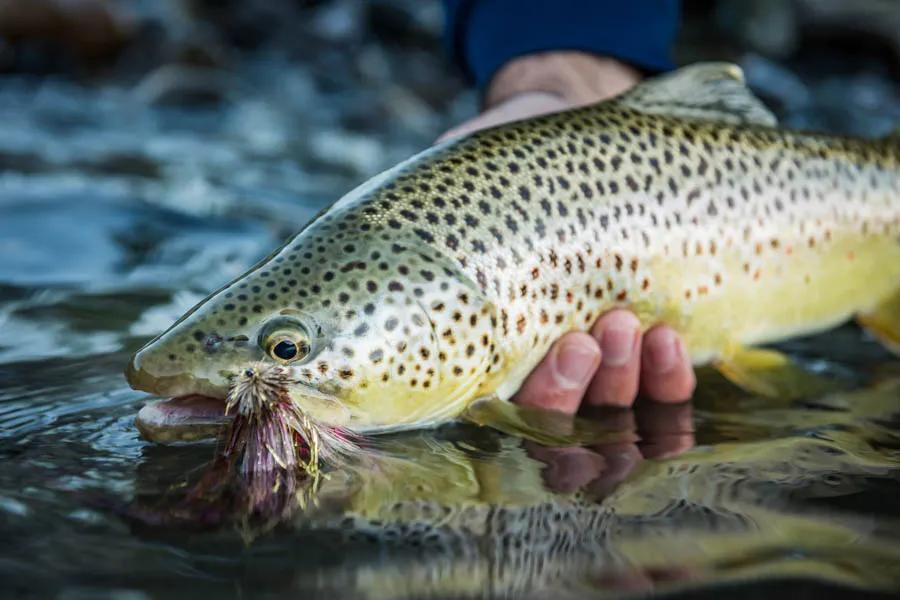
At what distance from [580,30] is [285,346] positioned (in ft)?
10.1

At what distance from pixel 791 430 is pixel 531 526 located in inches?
46.1

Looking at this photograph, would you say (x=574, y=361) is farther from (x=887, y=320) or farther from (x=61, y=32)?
(x=61, y=32)

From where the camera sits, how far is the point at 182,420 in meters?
2.27

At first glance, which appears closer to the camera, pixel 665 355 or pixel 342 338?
pixel 342 338

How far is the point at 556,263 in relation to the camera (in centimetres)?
270

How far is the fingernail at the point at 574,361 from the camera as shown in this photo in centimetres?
272

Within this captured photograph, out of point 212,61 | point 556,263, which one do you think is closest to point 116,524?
point 556,263

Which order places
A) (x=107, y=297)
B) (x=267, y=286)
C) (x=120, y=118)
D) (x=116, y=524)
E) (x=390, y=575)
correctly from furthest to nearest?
(x=120, y=118), (x=107, y=297), (x=267, y=286), (x=116, y=524), (x=390, y=575)

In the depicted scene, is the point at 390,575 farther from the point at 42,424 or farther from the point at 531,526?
the point at 42,424

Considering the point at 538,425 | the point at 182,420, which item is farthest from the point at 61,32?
the point at 538,425

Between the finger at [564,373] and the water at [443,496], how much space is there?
0.18 m

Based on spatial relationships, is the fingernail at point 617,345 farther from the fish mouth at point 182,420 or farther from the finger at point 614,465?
the fish mouth at point 182,420

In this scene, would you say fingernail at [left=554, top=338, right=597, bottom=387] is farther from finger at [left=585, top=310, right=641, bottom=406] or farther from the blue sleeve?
the blue sleeve

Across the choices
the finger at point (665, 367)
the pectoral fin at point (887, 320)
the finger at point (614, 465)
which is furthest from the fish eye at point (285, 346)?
the pectoral fin at point (887, 320)
